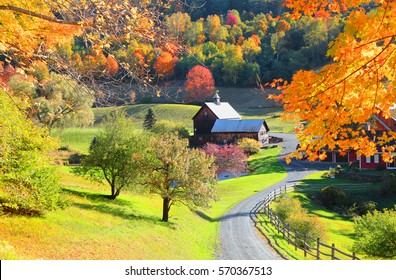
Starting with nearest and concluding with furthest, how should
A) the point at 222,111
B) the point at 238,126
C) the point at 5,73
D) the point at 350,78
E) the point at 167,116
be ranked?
1. the point at 350,78
2. the point at 5,73
3. the point at 238,126
4. the point at 167,116
5. the point at 222,111

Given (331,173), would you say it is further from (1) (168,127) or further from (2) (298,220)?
(1) (168,127)

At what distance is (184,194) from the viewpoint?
922 inches

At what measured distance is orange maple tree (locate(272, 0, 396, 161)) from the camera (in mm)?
5059

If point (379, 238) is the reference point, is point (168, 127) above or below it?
above

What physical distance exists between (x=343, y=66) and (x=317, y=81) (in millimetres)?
388

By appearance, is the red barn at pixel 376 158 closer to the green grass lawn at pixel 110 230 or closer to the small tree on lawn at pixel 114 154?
the green grass lawn at pixel 110 230

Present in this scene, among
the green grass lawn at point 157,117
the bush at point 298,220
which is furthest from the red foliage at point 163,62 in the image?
the green grass lawn at point 157,117

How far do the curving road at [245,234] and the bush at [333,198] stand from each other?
4.75 meters

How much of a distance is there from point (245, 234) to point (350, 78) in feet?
58.3

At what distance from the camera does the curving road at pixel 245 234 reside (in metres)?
18.1

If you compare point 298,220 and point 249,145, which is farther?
point 249,145

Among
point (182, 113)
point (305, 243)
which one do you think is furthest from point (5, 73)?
point (182, 113)

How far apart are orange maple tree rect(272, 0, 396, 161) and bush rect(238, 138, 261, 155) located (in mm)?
40633

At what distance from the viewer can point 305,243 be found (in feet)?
65.8
